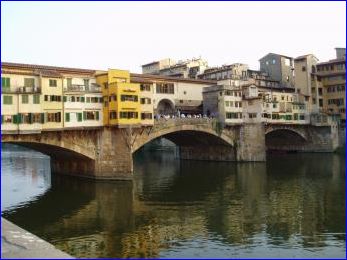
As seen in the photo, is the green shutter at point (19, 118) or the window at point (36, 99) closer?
the green shutter at point (19, 118)

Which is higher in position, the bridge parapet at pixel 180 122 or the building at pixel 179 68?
the building at pixel 179 68

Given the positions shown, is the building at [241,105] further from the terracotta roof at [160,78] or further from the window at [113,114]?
the window at [113,114]

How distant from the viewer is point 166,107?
66.2 metres

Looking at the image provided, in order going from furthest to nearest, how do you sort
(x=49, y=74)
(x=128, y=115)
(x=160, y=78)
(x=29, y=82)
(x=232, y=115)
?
(x=232, y=115), (x=160, y=78), (x=128, y=115), (x=49, y=74), (x=29, y=82)

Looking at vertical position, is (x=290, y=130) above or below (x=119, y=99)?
below

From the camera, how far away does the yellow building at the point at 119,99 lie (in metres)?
47.2

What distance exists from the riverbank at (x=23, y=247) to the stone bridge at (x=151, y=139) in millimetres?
26501

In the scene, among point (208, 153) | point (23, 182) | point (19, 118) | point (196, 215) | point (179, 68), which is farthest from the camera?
point (179, 68)

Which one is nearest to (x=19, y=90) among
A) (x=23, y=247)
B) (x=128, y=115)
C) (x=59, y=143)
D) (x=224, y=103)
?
(x=59, y=143)

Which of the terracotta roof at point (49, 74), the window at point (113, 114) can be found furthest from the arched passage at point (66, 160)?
the terracotta roof at point (49, 74)

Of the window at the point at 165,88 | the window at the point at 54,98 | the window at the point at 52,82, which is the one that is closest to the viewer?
the window at the point at 52,82

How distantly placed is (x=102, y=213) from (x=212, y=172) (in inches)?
1043

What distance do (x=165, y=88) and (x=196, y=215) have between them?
34.2 metres

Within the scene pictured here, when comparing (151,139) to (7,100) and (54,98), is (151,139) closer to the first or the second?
(54,98)
